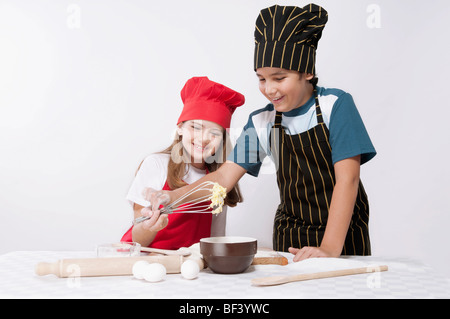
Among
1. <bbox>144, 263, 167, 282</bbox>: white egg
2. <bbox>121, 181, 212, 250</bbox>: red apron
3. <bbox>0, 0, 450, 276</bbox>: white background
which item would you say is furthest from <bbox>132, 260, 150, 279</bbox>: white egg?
<bbox>0, 0, 450, 276</bbox>: white background

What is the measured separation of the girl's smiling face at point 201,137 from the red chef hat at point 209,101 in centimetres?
2

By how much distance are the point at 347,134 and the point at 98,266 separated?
2.48 feet

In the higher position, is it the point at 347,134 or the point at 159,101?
the point at 159,101

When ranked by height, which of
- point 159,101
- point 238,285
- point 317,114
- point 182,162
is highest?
point 159,101

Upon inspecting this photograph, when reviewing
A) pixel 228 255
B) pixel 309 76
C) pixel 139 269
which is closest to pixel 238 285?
pixel 228 255

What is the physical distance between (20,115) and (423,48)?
2099mm

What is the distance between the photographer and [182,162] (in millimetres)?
1682

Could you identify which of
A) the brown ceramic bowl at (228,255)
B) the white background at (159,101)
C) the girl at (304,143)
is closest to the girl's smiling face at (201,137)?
the girl at (304,143)

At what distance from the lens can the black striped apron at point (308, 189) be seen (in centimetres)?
138

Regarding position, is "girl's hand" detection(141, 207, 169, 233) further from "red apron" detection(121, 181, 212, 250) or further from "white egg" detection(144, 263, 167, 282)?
"red apron" detection(121, 181, 212, 250)

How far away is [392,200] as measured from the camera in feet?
7.56

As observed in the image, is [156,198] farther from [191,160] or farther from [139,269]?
[191,160]

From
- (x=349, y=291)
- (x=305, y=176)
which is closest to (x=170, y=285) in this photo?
(x=349, y=291)

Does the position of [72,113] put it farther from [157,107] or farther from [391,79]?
[391,79]
